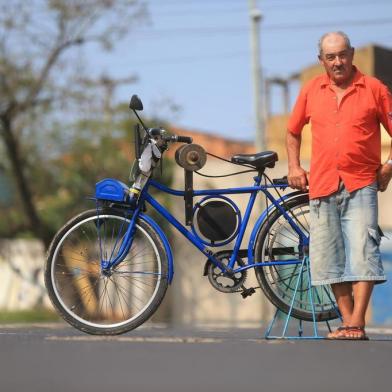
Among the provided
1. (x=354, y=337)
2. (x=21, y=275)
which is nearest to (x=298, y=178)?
(x=354, y=337)

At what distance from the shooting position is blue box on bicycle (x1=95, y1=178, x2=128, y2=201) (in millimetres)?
5676

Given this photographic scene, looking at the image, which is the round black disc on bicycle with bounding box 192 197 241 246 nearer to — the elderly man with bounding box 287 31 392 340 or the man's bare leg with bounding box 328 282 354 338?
the elderly man with bounding box 287 31 392 340

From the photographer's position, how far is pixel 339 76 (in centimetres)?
547

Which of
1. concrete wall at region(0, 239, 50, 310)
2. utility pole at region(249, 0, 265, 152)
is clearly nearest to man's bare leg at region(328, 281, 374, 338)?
utility pole at region(249, 0, 265, 152)

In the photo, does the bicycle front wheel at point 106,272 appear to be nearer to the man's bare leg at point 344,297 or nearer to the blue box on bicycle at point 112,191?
the blue box on bicycle at point 112,191

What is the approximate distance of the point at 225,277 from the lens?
565 cm

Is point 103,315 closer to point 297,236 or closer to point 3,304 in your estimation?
point 297,236

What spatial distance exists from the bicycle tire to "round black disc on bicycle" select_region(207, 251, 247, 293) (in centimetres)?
12

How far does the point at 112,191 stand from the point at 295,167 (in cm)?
109

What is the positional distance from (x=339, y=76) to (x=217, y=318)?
22786 millimetres

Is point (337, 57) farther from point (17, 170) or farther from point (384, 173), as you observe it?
point (17, 170)

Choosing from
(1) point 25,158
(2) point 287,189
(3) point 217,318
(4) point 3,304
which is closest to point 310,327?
(2) point 287,189

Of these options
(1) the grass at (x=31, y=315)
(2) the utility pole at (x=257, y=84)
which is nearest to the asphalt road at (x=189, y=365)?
(2) the utility pole at (x=257, y=84)

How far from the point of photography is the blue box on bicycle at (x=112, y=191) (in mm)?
5676
